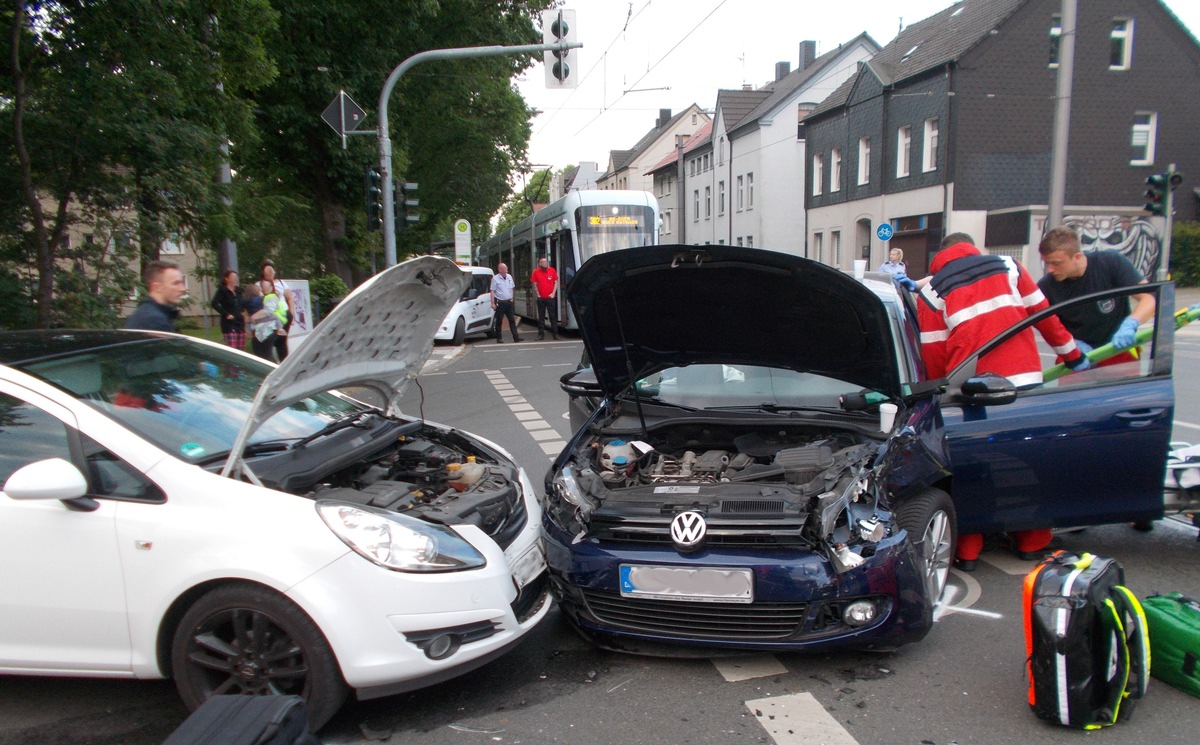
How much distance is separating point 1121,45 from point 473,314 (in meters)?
24.9

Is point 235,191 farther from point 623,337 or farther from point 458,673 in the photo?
point 458,673

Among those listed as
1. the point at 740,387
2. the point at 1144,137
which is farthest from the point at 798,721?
the point at 1144,137

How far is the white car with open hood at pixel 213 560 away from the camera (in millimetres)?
3119

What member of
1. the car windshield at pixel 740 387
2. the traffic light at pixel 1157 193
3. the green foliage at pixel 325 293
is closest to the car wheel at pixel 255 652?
the car windshield at pixel 740 387

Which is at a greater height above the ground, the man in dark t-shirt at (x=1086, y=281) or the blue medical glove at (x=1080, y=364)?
the man in dark t-shirt at (x=1086, y=281)

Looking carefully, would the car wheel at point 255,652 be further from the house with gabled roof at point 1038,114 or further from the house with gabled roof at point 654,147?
the house with gabled roof at point 654,147

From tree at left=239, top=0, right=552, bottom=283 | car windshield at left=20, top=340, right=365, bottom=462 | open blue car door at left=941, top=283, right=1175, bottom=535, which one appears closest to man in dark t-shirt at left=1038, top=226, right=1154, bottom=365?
open blue car door at left=941, top=283, right=1175, bottom=535

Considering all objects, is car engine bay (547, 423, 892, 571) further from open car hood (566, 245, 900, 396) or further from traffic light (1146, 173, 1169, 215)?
traffic light (1146, 173, 1169, 215)

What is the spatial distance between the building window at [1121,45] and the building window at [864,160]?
8.79m

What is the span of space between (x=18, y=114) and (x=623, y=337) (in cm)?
770

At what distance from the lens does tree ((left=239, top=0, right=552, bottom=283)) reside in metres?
19.6

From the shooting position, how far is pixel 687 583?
3512 mm

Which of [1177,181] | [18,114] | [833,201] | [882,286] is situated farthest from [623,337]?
[833,201]

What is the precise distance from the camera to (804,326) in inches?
178
